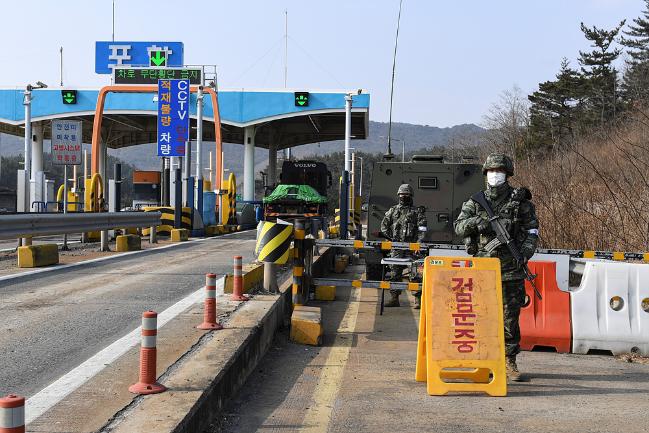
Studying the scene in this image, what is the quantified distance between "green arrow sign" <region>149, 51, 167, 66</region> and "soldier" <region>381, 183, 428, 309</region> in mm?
25301

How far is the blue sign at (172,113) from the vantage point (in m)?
24.5

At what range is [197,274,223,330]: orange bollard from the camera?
709cm

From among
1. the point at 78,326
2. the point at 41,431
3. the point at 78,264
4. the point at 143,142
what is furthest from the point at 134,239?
the point at 143,142

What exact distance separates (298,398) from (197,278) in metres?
6.13

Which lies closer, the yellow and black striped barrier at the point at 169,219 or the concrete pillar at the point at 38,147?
the yellow and black striped barrier at the point at 169,219

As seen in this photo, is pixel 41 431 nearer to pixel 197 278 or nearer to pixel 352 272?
pixel 197 278

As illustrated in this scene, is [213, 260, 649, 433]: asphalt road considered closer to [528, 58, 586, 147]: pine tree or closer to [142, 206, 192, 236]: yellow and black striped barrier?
[142, 206, 192, 236]: yellow and black striped barrier

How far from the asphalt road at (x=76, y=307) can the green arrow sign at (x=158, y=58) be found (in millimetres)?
21167

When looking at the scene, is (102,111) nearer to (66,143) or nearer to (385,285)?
(66,143)

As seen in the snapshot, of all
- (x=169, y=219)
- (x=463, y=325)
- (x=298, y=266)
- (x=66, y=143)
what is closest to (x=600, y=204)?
(x=298, y=266)

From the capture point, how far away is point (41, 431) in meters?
4.22

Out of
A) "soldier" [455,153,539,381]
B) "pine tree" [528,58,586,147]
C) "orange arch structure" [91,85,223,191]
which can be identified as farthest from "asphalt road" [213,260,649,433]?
"pine tree" [528,58,586,147]

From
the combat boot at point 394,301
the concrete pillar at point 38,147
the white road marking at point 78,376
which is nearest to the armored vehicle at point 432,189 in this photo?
the combat boot at point 394,301

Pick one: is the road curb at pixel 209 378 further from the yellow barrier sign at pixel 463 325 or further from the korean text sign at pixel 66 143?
the korean text sign at pixel 66 143
